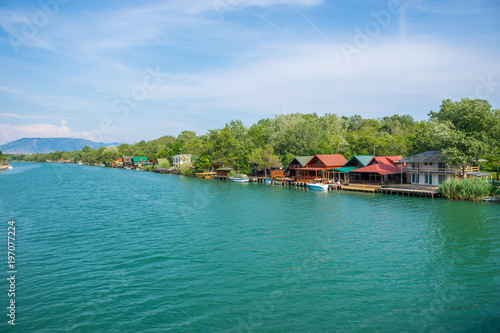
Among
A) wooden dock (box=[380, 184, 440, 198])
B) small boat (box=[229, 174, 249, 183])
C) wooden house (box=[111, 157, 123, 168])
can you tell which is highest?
wooden house (box=[111, 157, 123, 168])

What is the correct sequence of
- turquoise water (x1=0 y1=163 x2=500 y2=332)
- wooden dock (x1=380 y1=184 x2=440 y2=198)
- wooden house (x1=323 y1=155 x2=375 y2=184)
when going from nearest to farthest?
1. turquoise water (x1=0 y1=163 x2=500 y2=332)
2. wooden dock (x1=380 y1=184 x2=440 y2=198)
3. wooden house (x1=323 y1=155 x2=375 y2=184)

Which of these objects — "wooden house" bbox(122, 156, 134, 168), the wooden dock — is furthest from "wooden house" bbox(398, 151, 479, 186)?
"wooden house" bbox(122, 156, 134, 168)

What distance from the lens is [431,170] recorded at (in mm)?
46219

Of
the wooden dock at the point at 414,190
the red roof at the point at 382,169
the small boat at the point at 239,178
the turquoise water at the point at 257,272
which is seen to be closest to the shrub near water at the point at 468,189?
the wooden dock at the point at 414,190

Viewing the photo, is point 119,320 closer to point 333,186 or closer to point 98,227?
point 98,227

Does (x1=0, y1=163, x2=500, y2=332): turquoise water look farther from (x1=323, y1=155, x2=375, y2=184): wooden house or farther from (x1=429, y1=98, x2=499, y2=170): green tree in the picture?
(x1=323, y1=155, x2=375, y2=184): wooden house

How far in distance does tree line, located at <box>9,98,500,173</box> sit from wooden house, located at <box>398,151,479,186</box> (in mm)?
1912

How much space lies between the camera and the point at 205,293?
14.4 meters

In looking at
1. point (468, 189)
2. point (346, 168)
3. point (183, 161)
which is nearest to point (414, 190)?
Result: point (468, 189)

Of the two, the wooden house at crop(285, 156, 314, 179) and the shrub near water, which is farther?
the wooden house at crop(285, 156, 314, 179)

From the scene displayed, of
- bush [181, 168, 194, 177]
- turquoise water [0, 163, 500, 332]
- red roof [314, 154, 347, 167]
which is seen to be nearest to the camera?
turquoise water [0, 163, 500, 332]

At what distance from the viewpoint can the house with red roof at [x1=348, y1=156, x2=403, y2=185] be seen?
50.0m

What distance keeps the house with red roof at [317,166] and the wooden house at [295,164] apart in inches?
25.7

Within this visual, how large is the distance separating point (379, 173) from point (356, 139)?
25.6 meters
